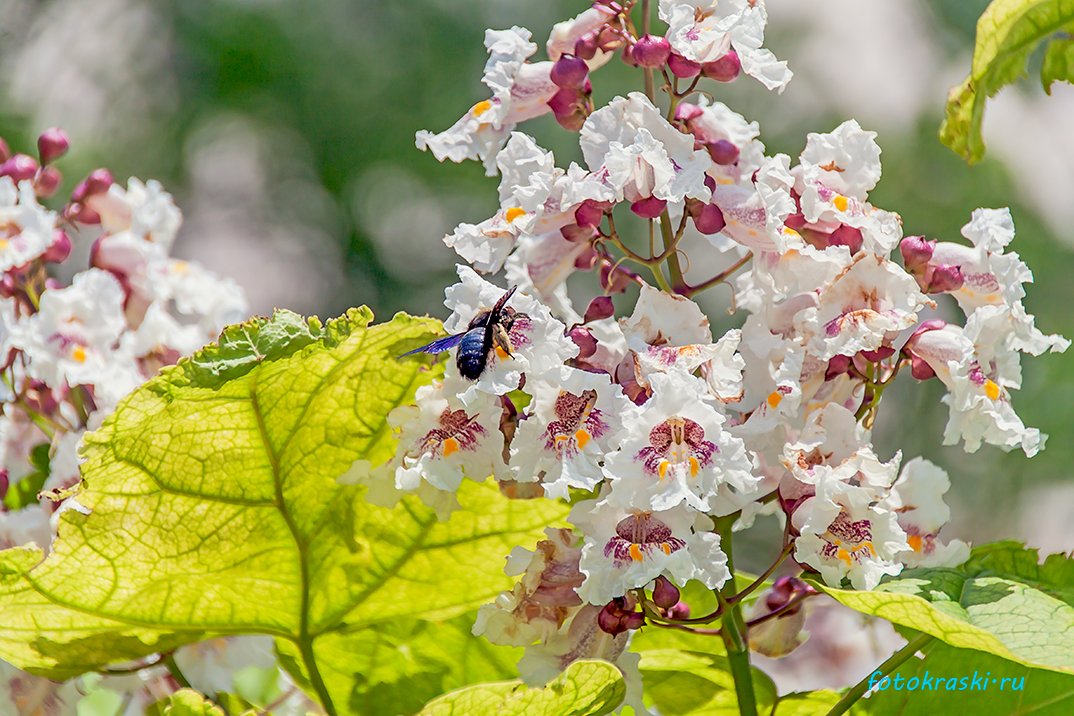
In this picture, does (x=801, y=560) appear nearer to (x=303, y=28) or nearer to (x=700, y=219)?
(x=700, y=219)

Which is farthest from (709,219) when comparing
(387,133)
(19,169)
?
(387,133)

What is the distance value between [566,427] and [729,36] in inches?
7.4

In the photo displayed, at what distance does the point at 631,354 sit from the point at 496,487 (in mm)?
122

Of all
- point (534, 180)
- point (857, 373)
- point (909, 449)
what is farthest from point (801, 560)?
point (909, 449)

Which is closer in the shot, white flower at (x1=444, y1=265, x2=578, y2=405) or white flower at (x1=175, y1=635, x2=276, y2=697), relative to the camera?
white flower at (x1=444, y1=265, x2=578, y2=405)

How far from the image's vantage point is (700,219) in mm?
425

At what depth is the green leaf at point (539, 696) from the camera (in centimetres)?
36

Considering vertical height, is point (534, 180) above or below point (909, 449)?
below

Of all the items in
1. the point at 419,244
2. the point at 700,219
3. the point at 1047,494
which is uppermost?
the point at 419,244

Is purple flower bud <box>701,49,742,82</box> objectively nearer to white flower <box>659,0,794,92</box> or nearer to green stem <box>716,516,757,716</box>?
white flower <box>659,0,794,92</box>

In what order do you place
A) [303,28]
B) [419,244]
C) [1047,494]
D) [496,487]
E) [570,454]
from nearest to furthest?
[570,454], [496,487], [1047,494], [303,28], [419,244]

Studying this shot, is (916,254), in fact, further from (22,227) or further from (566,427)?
(22,227)

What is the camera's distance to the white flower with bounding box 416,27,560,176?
1.52ft

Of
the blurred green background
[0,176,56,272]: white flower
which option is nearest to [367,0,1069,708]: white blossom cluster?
[0,176,56,272]: white flower
